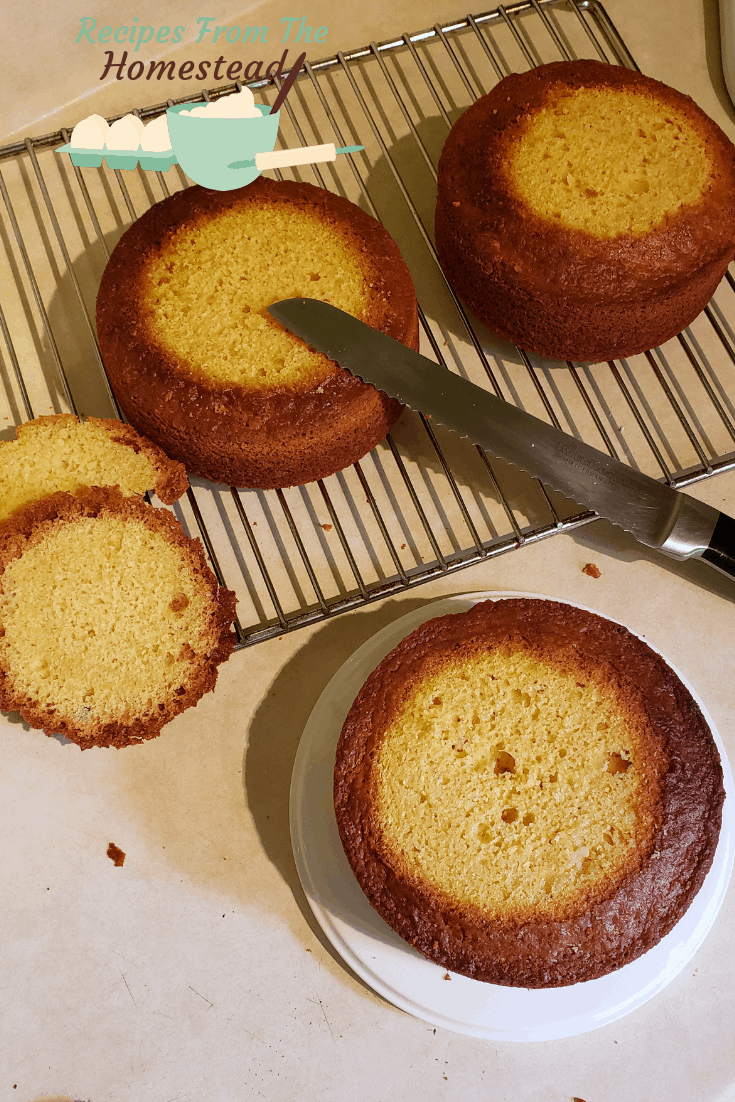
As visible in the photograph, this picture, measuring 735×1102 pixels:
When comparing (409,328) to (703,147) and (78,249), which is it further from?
(78,249)

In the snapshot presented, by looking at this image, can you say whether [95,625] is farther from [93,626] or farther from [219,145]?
[219,145]

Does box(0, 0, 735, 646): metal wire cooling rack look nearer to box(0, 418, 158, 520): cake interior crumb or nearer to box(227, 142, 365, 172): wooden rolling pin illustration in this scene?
box(227, 142, 365, 172): wooden rolling pin illustration

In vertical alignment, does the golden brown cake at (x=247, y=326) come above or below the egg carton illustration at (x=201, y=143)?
below

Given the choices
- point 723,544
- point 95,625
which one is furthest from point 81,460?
point 723,544

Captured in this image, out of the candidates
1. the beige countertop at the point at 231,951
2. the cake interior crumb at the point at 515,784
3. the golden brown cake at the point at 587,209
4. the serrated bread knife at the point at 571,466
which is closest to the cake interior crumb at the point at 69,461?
the beige countertop at the point at 231,951

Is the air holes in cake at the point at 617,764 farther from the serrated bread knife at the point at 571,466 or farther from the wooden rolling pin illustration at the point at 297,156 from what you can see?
the wooden rolling pin illustration at the point at 297,156

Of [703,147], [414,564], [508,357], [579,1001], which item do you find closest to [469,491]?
[414,564]
